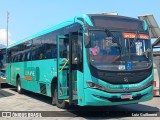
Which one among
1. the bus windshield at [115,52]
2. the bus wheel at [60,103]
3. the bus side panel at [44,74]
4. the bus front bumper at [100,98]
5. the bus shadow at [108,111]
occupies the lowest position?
the bus shadow at [108,111]

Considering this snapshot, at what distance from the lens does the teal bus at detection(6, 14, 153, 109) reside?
1006 cm

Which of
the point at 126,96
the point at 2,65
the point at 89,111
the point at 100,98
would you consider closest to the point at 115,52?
the point at 126,96

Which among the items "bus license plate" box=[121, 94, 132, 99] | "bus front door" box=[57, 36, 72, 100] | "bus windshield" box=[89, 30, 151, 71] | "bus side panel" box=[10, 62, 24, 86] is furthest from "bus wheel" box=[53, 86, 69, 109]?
"bus side panel" box=[10, 62, 24, 86]

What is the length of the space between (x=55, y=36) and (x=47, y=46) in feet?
3.27

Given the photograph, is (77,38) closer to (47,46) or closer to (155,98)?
(47,46)

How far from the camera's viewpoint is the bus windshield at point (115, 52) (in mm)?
10156

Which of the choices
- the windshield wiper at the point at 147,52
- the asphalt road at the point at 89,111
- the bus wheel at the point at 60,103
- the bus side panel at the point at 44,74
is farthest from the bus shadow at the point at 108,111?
the windshield wiper at the point at 147,52

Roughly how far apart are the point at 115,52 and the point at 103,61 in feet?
1.73

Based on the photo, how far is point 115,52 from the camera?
1038 centimetres

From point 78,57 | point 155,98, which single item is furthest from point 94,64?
point 155,98

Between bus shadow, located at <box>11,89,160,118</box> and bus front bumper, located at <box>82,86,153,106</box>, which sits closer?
bus front bumper, located at <box>82,86,153,106</box>

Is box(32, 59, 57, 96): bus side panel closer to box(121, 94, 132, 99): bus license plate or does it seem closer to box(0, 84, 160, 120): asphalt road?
box(0, 84, 160, 120): asphalt road

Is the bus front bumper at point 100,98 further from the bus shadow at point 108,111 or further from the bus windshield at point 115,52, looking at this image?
the bus shadow at point 108,111

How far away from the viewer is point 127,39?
35.0 ft
